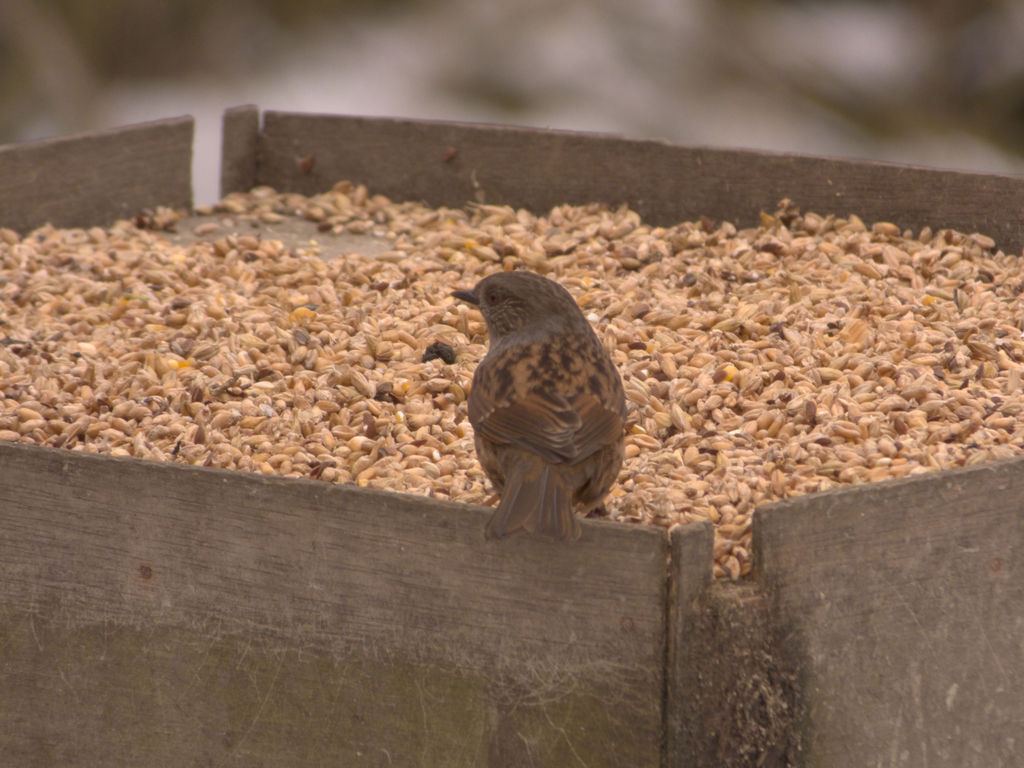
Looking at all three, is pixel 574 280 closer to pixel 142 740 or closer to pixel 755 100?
pixel 142 740

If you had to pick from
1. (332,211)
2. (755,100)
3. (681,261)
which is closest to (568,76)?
(755,100)

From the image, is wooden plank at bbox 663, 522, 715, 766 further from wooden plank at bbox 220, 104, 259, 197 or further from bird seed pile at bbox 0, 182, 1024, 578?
wooden plank at bbox 220, 104, 259, 197

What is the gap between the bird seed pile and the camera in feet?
9.01

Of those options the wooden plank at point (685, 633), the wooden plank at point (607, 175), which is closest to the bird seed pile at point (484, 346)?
the wooden plank at point (607, 175)

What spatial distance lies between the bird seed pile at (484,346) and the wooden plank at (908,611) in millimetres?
166

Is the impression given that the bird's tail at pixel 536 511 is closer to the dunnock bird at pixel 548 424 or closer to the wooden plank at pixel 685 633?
the dunnock bird at pixel 548 424

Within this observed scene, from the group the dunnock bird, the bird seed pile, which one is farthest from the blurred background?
the dunnock bird

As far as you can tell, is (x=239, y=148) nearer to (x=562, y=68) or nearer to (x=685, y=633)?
(x=562, y=68)

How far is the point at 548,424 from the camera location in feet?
7.96

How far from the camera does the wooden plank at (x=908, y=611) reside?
7.09 ft

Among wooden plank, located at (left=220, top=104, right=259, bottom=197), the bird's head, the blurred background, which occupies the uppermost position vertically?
the blurred background

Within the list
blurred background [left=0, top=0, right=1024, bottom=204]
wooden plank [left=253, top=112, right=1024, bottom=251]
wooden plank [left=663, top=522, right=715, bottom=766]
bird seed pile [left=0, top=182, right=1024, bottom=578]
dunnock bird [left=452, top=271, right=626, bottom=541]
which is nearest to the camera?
wooden plank [left=663, top=522, right=715, bottom=766]

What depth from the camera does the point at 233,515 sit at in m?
2.33

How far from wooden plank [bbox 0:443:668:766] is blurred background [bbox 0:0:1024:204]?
4.57 metres
